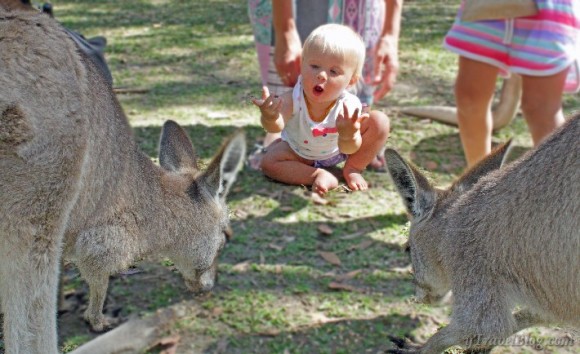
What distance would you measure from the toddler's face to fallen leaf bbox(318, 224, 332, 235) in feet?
8.17

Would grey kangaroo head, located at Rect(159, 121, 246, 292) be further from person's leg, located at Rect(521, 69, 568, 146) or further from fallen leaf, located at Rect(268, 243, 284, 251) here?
fallen leaf, located at Rect(268, 243, 284, 251)

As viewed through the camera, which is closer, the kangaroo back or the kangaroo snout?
the kangaroo back

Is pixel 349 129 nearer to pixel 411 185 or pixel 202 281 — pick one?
pixel 411 185

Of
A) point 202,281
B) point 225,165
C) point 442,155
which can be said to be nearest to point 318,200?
point 442,155

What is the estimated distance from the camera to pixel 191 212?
6.46ft

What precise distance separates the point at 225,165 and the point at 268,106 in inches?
9.7

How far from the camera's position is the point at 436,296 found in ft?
6.06

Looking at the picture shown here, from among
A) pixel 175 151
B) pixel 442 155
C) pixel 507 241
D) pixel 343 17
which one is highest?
pixel 343 17

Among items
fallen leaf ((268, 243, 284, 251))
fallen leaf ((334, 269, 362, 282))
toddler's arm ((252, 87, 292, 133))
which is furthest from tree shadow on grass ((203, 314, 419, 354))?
toddler's arm ((252, 87, 292, 133))

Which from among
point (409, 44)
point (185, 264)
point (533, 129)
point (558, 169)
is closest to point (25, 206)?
point (185, 264)

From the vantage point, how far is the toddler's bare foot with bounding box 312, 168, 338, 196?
4.40 feet

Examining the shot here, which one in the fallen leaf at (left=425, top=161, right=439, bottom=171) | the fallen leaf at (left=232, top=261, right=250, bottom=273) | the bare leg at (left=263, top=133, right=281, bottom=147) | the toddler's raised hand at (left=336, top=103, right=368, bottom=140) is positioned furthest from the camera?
the fallen leaf at (left=425, top=161, right=439, bottom=171)

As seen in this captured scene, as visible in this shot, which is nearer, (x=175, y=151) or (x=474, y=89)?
(x=175, y=151)

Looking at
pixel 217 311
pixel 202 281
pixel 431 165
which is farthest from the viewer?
pixel 431 165
